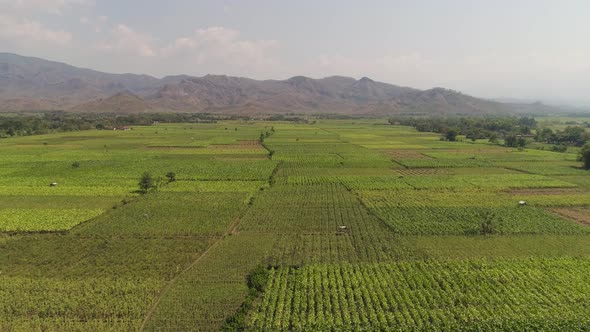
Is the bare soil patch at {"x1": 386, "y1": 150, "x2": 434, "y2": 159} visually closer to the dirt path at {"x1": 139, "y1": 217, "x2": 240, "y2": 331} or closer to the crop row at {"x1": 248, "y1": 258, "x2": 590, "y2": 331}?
the crop row at {"x1": 248, "y1": 258, "x2": 590, "y2": 331}

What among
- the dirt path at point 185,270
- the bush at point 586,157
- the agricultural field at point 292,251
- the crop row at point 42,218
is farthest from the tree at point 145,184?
the bush at point 586,157

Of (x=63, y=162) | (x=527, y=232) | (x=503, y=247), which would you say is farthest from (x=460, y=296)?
(x=63, y=162)

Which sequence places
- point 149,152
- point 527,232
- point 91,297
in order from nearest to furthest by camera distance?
point 91,297 → point 527,232 → point 149,152

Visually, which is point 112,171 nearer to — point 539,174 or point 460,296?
point 460,296

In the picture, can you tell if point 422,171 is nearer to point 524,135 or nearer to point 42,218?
point 42,218

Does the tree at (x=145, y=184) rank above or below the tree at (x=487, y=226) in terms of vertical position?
above

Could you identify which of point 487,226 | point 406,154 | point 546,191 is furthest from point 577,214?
point 406,154

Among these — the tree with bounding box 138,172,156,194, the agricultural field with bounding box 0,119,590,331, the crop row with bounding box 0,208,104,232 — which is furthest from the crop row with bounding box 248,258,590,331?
the tree with bounding box 138,172,156,194

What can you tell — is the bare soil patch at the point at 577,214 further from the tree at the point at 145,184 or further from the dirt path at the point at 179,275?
the tree at the point at 145,184

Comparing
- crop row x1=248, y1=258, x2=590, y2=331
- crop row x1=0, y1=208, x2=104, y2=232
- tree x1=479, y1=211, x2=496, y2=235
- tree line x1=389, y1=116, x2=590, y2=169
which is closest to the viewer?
crop row x1=248, y1=258, x2=590, y2=331
